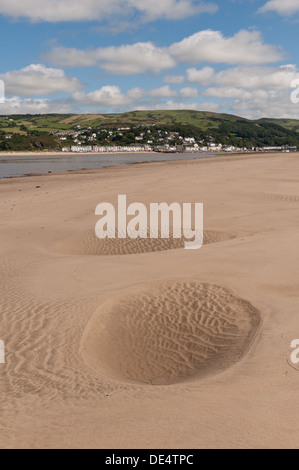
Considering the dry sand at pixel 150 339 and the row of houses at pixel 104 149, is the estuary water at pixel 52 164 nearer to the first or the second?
the dry sand at pixel 150 339

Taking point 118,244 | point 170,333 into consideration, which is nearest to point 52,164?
point 118,244

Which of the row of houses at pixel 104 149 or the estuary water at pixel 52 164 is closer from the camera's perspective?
the estuary water at pixel 52 164

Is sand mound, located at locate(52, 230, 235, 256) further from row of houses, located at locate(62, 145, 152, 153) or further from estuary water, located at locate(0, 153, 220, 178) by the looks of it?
row of houses, located at locate(62, 145, 152, 153)

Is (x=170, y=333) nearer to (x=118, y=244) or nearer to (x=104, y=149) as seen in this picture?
(x=118, y=244)

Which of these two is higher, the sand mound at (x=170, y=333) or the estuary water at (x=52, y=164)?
the estuary water at (x=52, y=164)

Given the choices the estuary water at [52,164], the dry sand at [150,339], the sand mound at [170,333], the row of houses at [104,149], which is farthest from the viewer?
the row of houses at [104,149]

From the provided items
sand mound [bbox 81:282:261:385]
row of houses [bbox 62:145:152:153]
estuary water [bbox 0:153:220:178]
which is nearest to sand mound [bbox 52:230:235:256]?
sand mound [bbox 81:282:261:385]

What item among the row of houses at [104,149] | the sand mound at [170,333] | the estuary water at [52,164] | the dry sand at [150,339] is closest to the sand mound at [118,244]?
the dry sand at [150,339]
